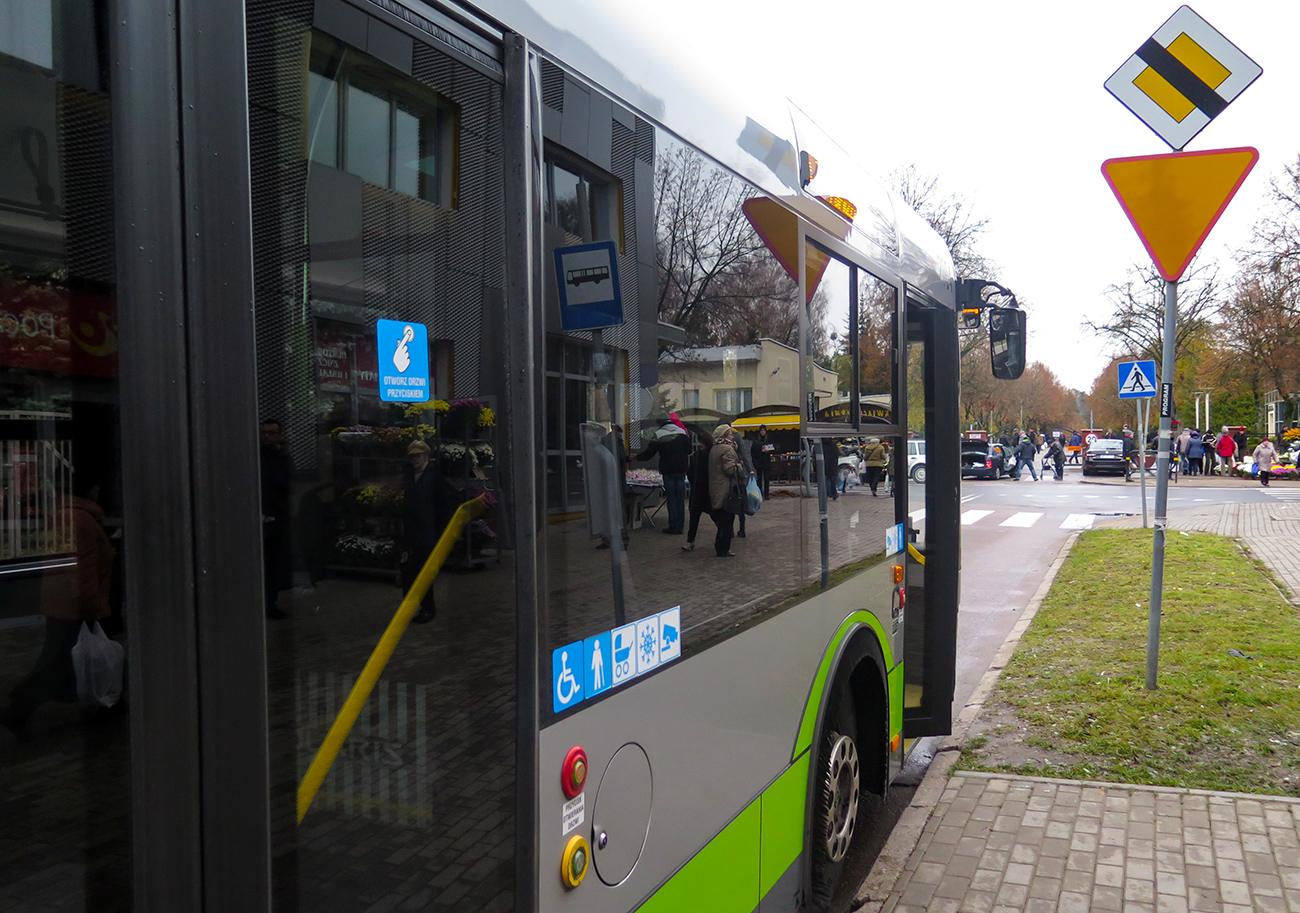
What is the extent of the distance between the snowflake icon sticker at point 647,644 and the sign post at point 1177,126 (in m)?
4.40

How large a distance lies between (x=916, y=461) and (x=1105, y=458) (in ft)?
136

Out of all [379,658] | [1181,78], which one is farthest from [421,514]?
[1181,78]

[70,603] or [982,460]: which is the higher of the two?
Answer: [70,603]

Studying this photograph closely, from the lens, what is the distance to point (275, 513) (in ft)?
4.30

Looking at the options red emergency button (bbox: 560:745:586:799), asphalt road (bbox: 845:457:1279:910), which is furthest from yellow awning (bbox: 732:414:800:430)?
asphalt road (bbox: 845:457:1279:910)

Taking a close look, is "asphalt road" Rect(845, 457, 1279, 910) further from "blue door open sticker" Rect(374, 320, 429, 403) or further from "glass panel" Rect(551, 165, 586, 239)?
"blue door open sticker" Rect(374, 320, 429, 403)

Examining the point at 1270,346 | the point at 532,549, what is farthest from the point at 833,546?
the point at 1270,346

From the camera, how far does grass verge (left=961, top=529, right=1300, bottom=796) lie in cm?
523

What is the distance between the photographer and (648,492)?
2.17 m

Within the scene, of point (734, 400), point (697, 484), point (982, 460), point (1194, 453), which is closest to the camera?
point (697, 484)

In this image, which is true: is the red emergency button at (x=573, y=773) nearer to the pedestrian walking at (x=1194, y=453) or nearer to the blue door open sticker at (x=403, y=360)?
A: the blue door open sticker at (x=403, y=360)

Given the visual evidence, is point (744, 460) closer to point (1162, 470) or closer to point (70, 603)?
point (70, 603)

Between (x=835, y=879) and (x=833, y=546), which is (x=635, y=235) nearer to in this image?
(x=833, y=546)

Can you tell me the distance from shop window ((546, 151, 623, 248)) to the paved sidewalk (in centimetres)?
302
